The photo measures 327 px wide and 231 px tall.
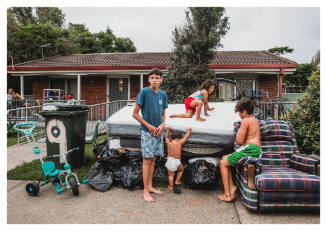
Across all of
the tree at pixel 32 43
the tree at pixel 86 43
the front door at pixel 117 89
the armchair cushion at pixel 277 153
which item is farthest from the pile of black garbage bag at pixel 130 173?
the tree at pixel 86 43

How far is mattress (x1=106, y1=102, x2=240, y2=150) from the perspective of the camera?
3920 millimetres

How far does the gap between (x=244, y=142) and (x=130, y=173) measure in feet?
6.12

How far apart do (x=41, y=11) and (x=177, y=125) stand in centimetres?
3355

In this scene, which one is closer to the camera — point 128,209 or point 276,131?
point 128,209

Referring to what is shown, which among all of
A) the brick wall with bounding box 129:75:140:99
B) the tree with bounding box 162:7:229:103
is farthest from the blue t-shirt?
the brick wall with bounding box 129:75:140:99

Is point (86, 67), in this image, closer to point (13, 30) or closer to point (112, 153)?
point (112, 153)

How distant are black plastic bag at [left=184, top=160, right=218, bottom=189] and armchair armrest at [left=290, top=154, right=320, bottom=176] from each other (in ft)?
3.80

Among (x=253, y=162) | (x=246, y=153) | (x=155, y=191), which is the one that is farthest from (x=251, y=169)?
(x=155, y=191)

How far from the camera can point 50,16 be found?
29953 mm

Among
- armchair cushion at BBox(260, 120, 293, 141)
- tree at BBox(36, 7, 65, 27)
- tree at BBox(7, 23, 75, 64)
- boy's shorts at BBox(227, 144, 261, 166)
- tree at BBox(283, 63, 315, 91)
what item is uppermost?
tree at BBox(36, 7, 65, 27)

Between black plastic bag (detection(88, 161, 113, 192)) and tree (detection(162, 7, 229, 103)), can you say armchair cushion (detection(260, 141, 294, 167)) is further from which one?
tree (detection(162, 7, 229, 103))

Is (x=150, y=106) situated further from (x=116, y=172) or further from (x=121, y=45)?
(x=121, y=45)

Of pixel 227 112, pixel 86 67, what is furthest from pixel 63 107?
pixel 86 67

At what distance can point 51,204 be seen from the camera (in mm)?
3027
